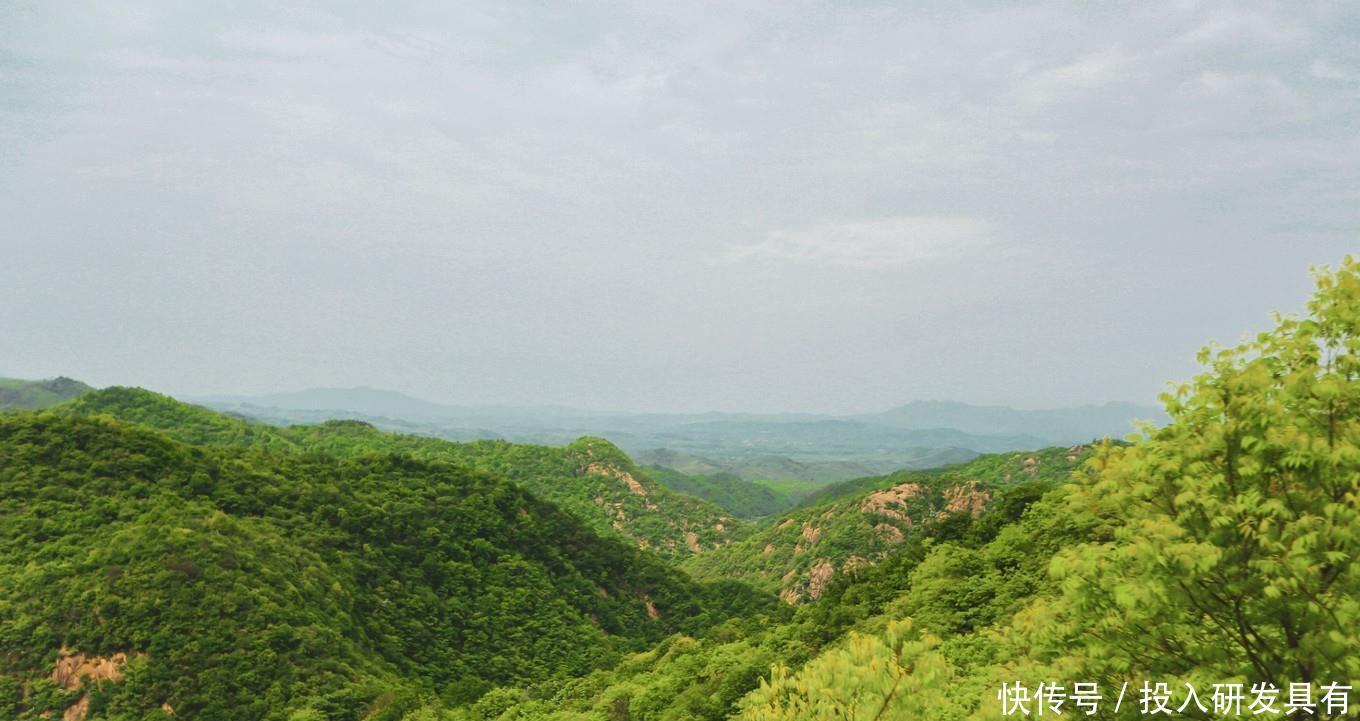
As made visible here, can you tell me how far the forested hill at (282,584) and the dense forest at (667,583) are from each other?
7.1 inches

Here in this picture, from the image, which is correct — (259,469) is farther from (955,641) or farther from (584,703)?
(955,641)

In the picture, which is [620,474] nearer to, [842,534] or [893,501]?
[842,534]

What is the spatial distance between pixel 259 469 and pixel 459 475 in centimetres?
1777


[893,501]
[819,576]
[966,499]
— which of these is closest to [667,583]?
[819,576]

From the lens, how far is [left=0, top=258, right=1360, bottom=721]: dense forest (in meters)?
8.19

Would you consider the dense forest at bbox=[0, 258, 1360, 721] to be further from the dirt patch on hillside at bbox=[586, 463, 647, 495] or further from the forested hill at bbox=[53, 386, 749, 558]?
the dirt patch on hillside at bbox=[586, 463, 647, 495]

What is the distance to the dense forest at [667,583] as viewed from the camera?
8188mm

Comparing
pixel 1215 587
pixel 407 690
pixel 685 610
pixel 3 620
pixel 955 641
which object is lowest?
pixel 685 610

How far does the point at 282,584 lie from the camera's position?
42.2 metres

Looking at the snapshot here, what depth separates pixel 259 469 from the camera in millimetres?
57969

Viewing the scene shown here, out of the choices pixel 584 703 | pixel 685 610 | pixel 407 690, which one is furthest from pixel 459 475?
pixel 584 703

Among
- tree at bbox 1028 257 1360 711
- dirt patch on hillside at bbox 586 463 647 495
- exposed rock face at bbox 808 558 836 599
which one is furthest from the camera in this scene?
dirt patch on hillside at bbox 586 463 647 495

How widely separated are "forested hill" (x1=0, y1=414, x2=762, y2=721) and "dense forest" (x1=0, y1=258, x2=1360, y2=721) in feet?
0.59

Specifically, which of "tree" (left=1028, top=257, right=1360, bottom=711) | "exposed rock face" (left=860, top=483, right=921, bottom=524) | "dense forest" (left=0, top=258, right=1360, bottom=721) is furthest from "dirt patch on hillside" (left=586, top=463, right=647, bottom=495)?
"tree" (left=1028, top=257, right=1360, bottom=711)
